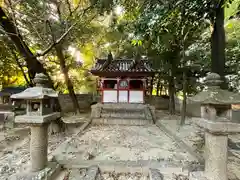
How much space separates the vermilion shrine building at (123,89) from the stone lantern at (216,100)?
6.77m

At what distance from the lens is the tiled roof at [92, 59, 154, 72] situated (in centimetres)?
1050

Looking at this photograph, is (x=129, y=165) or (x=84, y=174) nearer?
(x=84, y=174)

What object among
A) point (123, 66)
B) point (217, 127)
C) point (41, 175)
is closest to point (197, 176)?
point (217, 127)

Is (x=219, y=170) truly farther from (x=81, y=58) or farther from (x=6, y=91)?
(x=81, y=58)

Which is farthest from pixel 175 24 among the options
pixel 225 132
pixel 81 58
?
pixel 81 58

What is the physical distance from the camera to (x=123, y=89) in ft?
36.5

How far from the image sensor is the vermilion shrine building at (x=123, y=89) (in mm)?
10023

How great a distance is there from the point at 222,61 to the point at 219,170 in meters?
2.85

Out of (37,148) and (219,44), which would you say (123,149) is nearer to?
(37,148)

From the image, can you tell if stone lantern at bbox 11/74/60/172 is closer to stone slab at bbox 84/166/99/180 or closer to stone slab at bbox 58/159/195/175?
stone slab at bbox 58/159/195/175

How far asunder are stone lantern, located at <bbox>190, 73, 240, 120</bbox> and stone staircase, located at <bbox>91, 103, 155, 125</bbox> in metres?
6.27

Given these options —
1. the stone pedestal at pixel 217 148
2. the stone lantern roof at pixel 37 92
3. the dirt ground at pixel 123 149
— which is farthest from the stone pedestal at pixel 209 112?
the stone lantern roof at pixel 37 92

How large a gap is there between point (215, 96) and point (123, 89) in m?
8.46

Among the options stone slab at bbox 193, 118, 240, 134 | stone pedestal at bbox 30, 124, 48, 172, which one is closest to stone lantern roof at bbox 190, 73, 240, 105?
stone slab at bbox 193, 118, 240, 134
